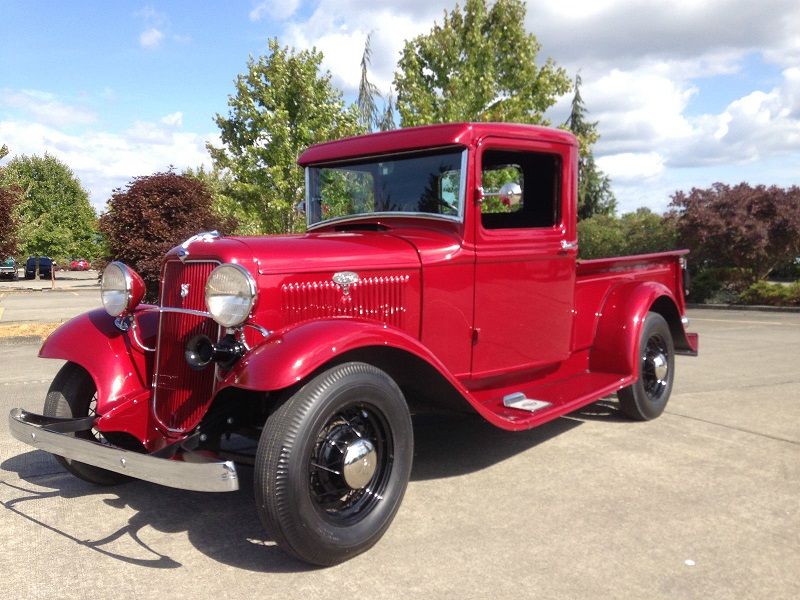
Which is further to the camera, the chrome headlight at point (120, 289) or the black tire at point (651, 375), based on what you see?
the black tire at point (651, 375)

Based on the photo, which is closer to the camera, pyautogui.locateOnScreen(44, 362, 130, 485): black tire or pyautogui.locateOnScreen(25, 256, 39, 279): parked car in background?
pyautogui.locateOnScreen(44, 362, 130, 485): black tire

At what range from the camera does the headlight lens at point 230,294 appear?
2.98 meters

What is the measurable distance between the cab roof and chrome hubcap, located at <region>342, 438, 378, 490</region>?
184 centimetres

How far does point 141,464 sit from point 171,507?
94cm

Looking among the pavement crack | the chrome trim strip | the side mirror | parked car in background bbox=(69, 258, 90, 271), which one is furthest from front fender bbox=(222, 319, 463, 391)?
parked car in background bbox=(69, 258, 90, 271)

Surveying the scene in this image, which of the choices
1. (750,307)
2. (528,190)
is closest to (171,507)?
(528,190)

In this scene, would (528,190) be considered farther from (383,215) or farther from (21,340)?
(21,340)

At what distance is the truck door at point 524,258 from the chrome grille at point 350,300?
604 mm

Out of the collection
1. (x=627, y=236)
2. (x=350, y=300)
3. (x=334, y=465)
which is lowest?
(x=334, y=465)

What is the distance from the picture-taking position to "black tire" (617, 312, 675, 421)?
5.05 metres

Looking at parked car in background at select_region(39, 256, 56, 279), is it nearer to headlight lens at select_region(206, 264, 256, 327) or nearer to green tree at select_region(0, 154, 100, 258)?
green tree at select_region(0, 154, 100, 258)

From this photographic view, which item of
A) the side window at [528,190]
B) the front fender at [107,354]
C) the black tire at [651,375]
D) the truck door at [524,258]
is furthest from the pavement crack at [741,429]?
the front fender at [107,354]

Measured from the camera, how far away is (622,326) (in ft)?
16.2

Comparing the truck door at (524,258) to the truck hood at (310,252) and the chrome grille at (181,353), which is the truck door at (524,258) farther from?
the chrome grille at (181,353)
